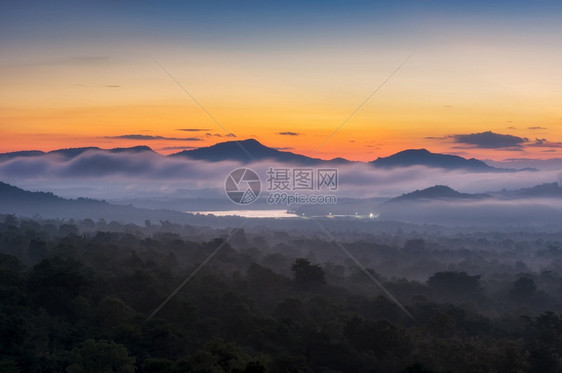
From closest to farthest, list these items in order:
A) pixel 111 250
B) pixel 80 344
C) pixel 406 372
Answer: pixel 406 372 < pixel 80 344 < pixel 111 250

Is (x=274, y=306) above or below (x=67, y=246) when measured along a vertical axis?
below

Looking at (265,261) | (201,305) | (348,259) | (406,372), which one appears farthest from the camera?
(348,259)

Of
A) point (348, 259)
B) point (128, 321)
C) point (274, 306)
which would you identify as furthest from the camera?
point (348, 259)

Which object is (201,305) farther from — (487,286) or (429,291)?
(487,286)

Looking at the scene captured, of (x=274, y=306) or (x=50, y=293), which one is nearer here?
(x=50, y=293)

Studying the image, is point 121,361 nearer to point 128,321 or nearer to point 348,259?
point 128,321

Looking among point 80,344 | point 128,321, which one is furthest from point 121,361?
point 128,321

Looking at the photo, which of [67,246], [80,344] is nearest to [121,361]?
[80,344]

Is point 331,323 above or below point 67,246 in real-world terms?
below

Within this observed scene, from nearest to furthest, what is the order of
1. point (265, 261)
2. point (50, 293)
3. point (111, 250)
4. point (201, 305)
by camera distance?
point (50, 293) → point (201, 305) → point (111, 250) → point (265, 261)
